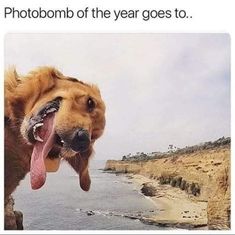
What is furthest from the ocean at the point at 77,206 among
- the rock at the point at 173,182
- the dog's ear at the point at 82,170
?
the rock at the point at 173,182

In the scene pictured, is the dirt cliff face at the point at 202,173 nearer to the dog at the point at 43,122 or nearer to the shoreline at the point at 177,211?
the shoreline at the point at 177,211

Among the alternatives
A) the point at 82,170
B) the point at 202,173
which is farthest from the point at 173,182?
the point at 82,170

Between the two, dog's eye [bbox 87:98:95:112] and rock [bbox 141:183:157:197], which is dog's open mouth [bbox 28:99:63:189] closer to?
dog's eye [bbox 87:98:95:112]

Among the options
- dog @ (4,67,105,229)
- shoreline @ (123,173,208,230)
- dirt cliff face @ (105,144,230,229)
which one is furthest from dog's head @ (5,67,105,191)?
shoreline @ (123,173,208,230)

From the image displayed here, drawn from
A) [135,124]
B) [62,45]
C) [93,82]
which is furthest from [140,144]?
[62,45]

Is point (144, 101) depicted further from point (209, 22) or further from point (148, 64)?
point (209, 22)

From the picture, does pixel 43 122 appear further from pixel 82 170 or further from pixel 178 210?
pixel 178 210
